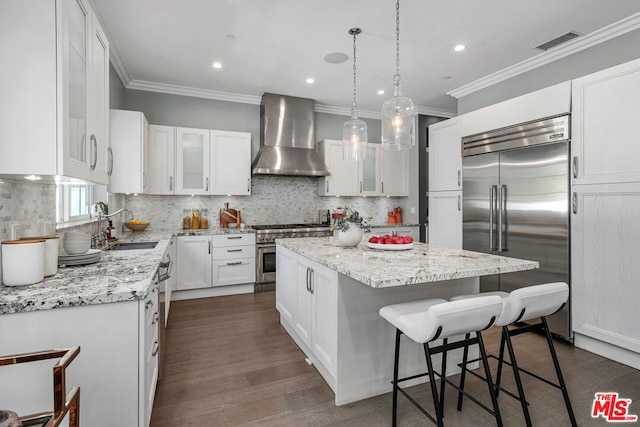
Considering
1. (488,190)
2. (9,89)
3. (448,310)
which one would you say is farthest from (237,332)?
(488,190)

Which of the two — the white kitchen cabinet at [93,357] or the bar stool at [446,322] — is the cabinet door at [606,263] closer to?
the bar stool at [446,322]

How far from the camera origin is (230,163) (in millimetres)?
4680

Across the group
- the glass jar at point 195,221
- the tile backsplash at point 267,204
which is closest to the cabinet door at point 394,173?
the tile backsplash at point 267,204

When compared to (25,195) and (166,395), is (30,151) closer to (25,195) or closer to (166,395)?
(25,195)

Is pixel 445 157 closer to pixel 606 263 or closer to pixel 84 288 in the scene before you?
pixel 606 263

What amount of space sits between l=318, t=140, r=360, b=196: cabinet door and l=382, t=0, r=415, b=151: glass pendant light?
264 cm

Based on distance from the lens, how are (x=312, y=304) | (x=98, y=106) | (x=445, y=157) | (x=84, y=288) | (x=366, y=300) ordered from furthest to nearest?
1. (x=445, y=157)
2. (x=312, y=304)
3. (x=366, y=300)
4. (x=98, y=106)
5. (x=84, y=288)

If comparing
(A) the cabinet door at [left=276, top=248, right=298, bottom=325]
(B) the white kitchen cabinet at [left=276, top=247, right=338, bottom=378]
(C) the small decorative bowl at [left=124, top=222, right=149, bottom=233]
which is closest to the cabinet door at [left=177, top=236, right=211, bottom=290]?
(C) the small decorative bowl at [left=124, top=222, right=149, bottom=233]

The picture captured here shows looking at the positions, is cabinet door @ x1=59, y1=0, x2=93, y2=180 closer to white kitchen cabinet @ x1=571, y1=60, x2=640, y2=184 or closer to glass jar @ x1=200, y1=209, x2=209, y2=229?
glass jar @ x1=200, y1=209, x2=209, y2=229

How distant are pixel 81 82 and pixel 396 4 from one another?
2.32 meters

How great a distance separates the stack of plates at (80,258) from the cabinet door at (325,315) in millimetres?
1416

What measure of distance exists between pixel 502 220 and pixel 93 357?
354 centimetres

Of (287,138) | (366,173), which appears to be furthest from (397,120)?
(366,173)

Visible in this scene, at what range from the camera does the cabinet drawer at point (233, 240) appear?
437cm
